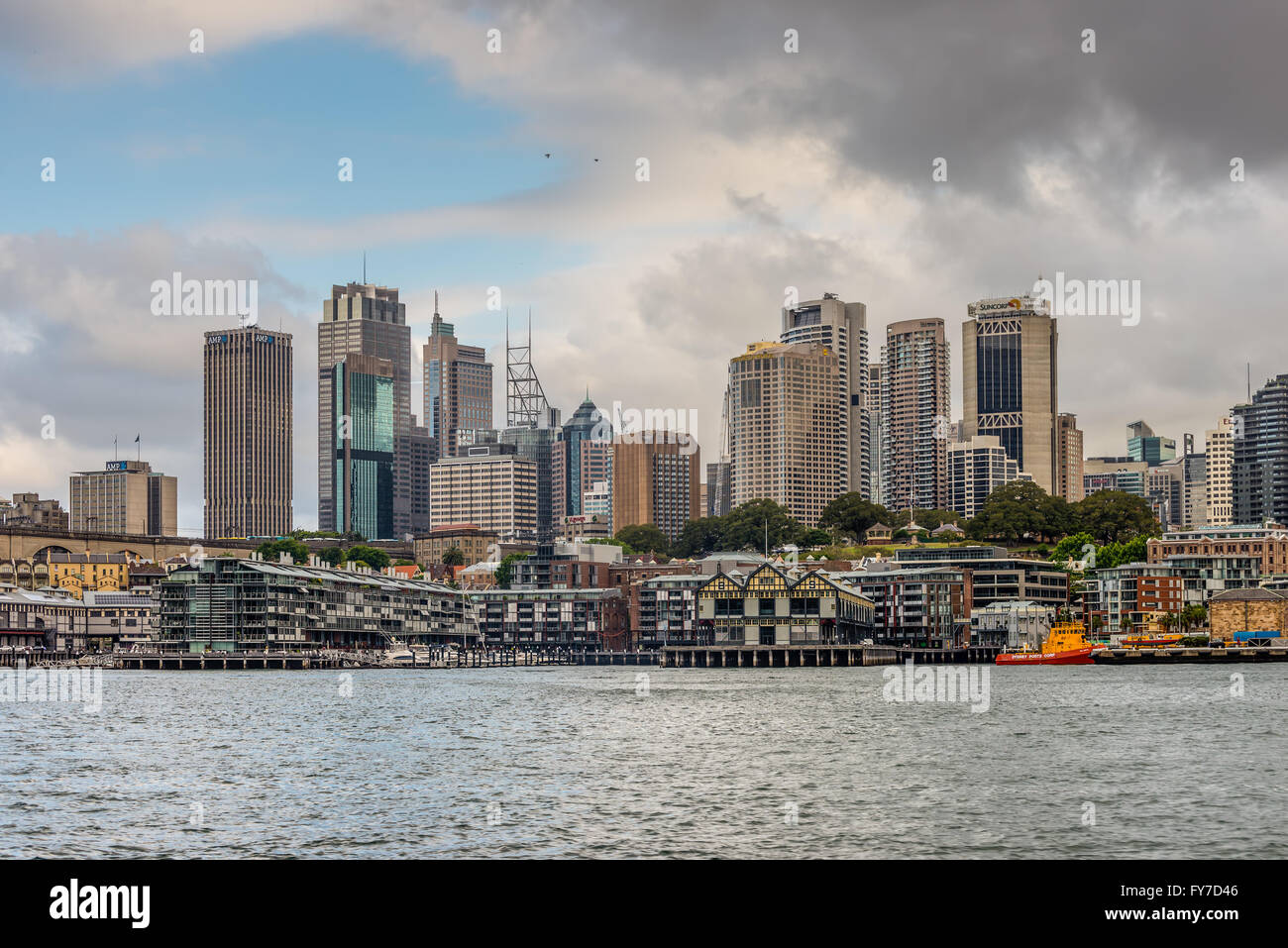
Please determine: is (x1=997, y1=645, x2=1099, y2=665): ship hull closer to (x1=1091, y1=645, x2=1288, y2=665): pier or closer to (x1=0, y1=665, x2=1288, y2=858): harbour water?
(x1=1091, y1=645, x2=1288, y2=665): pier

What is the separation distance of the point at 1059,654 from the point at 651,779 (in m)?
141

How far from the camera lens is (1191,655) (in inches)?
7416

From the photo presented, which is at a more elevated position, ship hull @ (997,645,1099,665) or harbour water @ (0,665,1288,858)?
harbour water @ (0,665,1288,858)

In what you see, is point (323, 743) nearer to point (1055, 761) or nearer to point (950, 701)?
point (1055, 761)

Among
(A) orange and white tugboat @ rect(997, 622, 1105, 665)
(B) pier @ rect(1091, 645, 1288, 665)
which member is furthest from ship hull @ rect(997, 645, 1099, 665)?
(B) pier @ rect(1091, 645, 1288, 665)

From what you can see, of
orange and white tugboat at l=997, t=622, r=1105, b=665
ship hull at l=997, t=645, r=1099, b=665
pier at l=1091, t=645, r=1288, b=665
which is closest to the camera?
pier at l=1091, t=645, r=1288, b=665

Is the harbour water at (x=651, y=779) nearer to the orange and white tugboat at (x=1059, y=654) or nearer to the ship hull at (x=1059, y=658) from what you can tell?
the ship hull at (x=1059, y=658)

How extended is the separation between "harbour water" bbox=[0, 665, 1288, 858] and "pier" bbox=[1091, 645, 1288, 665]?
76.9 m

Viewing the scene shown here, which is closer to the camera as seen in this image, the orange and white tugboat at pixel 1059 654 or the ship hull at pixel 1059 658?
the ship hull at pixel 1059 658

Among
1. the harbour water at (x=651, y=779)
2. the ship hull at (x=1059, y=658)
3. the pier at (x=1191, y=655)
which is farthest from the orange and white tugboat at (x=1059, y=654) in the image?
the harbour water at (x=651, y=779)

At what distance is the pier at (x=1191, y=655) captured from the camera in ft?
612

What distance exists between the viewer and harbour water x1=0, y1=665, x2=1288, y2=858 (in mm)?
41844

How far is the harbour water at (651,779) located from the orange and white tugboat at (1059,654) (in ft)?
248
